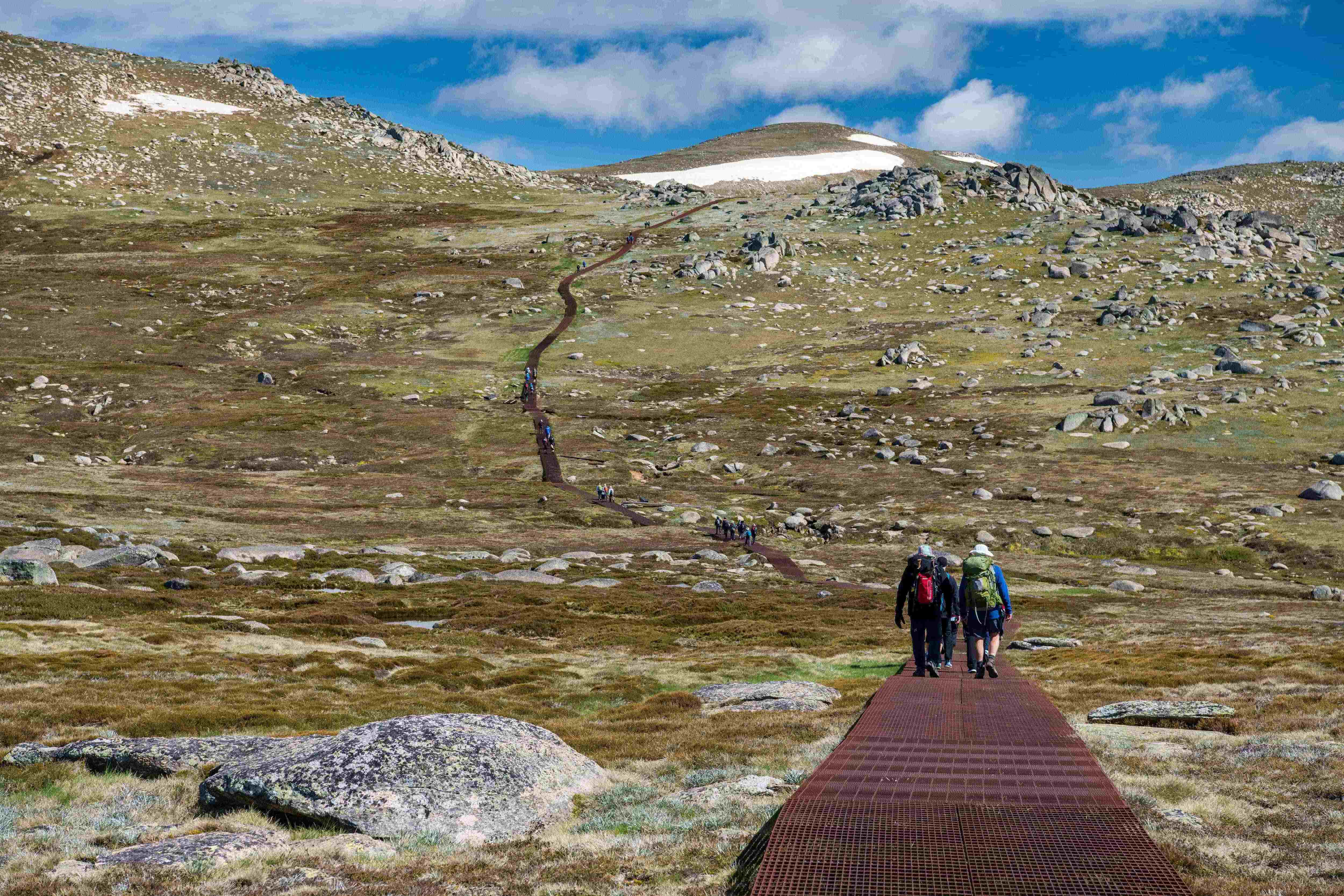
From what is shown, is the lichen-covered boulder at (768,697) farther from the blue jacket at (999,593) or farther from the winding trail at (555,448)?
the winding trail at (555,448)

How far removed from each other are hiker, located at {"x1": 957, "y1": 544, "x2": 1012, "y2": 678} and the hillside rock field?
2.24 meters

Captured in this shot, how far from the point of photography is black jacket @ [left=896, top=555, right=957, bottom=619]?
67.8 feet

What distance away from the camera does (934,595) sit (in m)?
20.8

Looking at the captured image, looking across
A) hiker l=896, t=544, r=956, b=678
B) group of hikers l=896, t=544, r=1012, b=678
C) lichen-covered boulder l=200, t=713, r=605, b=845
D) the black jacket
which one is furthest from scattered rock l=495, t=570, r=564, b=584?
lichen-covered boulder l=200, t=713, r=605, b=845

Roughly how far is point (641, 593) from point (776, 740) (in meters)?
29.9

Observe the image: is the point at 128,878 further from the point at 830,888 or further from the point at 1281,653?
the point at 1281,653

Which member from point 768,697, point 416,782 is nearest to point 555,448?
point 768,697

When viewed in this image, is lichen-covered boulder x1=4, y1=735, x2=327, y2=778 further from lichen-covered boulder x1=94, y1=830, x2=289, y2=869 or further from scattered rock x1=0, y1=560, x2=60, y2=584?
scattered rock x1=0, y1=560, x2=60, y2=584

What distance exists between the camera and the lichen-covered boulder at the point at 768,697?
24.1 metres

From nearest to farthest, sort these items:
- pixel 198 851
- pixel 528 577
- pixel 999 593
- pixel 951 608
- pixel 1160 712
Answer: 1. pixel 198 851
2. pixel 1160 712
3. pixel 999 593
4. pixel 951 608
5. pixel 528 577

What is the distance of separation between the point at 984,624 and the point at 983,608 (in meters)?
0.41

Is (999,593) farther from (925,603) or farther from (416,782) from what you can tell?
(416,782)

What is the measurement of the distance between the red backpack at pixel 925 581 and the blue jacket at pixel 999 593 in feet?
2.24

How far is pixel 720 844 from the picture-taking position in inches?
459
